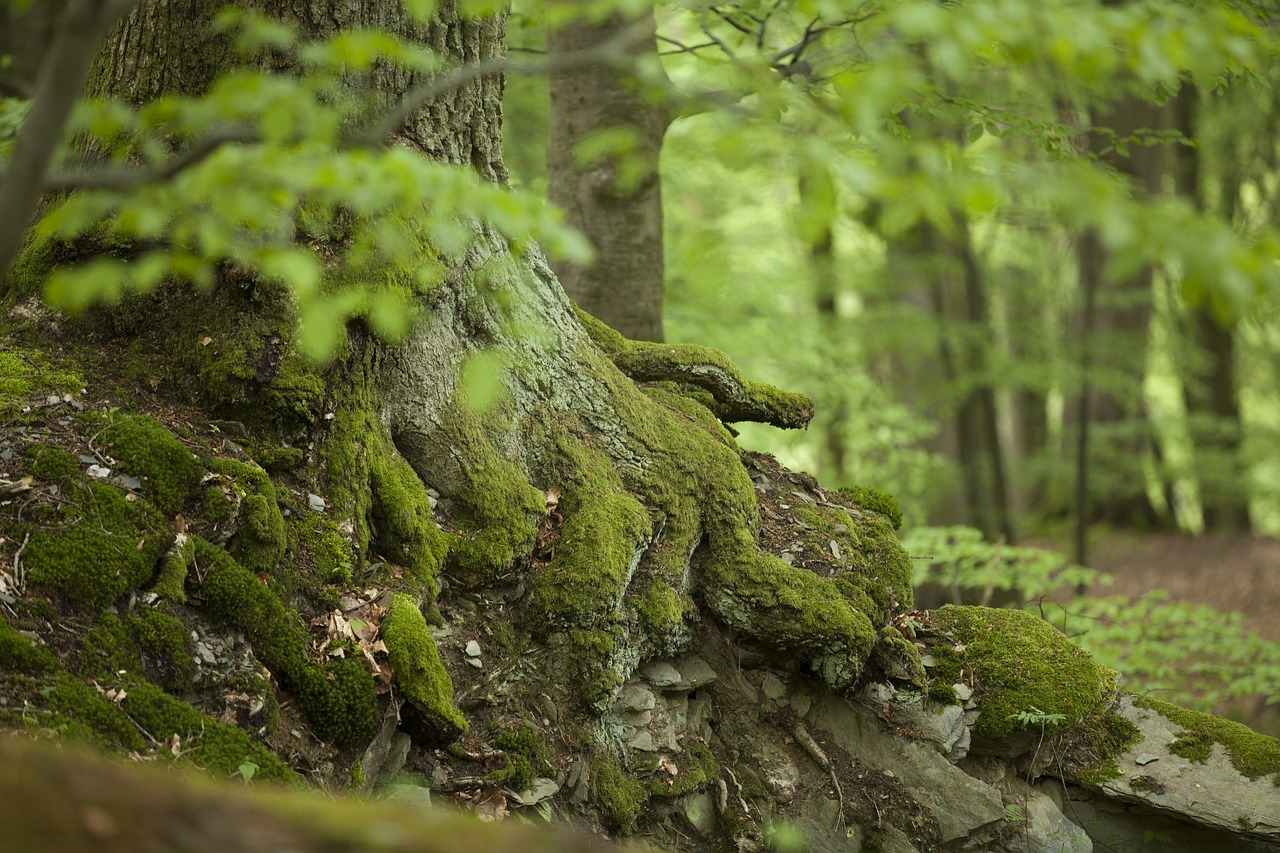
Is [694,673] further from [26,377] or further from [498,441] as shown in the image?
[26,377]

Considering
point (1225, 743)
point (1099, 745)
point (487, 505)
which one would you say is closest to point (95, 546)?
point (487, 505)

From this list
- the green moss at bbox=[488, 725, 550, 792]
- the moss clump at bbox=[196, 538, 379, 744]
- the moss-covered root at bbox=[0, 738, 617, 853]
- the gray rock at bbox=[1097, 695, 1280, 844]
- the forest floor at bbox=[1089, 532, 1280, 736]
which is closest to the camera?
the moss-covered root at bbox=[0, 738, 617, 853]

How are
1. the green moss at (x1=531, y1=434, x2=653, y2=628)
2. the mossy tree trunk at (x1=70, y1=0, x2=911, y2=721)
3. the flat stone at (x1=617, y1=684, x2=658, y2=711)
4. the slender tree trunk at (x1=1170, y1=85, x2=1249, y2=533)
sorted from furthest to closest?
the slender tree trunk at (x1=1170, y1=85, x2=1249, y2=533) → the flat stone at (x1=617, y1=684, x2=658, y2=711) → the green moss at (x1=531, y1=434, x2=653, y2=628) → the mossy tree trunk at (x1=70, y1=0, x2=911, y2=721)

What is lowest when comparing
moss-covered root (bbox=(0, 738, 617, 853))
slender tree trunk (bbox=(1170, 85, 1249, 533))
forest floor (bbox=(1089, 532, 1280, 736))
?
forest floor (bbox=(1089, 532, 1280, 736))

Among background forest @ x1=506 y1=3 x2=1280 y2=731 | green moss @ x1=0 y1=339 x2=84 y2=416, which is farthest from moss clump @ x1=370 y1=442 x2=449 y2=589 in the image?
background forest @ x1=506 y1=3 x2=1280 y2=731

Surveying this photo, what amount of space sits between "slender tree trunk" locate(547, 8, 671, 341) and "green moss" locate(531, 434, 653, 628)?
8.39 ft

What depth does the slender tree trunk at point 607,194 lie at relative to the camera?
709 cm

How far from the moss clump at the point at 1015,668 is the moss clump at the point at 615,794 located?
1922 mm

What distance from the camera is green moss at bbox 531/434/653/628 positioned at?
4.30m

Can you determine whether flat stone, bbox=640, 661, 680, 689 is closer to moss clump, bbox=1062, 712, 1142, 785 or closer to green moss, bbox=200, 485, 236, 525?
green moss, bbox=200, 485, 236, 525

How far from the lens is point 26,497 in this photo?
10.6 ft

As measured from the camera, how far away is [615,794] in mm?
4207

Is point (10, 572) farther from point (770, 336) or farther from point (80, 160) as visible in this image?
point (770, 336)

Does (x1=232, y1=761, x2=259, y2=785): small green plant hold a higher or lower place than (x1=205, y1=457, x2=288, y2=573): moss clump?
lower
